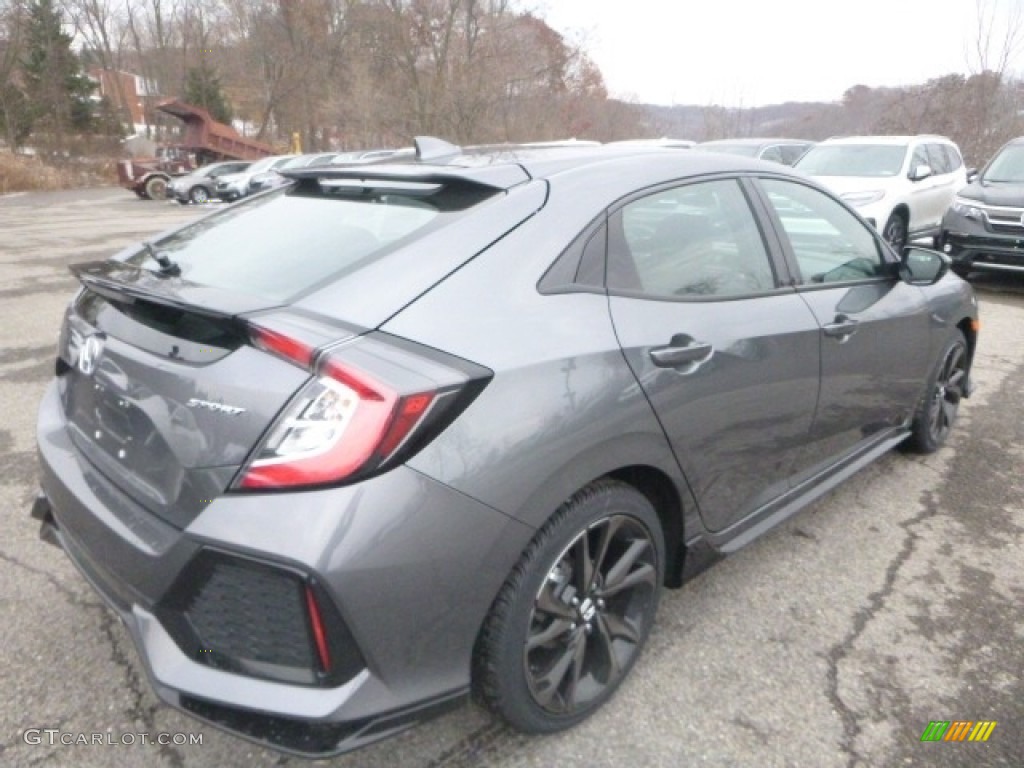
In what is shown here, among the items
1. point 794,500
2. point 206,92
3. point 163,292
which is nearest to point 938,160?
point 794,500

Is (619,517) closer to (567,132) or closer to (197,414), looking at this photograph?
(197,414)

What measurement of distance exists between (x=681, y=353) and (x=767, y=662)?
42.6 inches

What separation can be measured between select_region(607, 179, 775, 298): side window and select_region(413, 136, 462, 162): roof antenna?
0.73m

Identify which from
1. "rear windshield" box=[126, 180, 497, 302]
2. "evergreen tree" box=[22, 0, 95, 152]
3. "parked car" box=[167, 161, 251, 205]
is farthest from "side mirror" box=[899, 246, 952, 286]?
"evergreen tree" box=[22, 0, 95, 152]

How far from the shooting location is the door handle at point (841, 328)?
274 centimetres

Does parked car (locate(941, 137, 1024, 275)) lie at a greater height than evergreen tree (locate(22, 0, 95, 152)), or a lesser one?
lesser

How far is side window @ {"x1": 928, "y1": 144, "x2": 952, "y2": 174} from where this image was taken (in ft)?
35.2

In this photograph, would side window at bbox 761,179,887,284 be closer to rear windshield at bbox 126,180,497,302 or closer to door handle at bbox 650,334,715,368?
door handle at bbox 650,334,715,368

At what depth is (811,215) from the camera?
3.06 metres

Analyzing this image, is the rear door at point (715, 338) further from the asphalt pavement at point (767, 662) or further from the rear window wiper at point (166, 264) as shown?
the rear window wiper at point (166, 264)

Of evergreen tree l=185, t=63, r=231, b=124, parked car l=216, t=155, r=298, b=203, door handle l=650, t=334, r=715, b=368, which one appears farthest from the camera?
evergreen tree l=185, t=63, r=231, b=124

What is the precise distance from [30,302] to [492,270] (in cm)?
774

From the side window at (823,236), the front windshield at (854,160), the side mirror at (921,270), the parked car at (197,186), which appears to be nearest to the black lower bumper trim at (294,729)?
the side window at (823,236)

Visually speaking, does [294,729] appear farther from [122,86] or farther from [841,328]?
[122,86]
